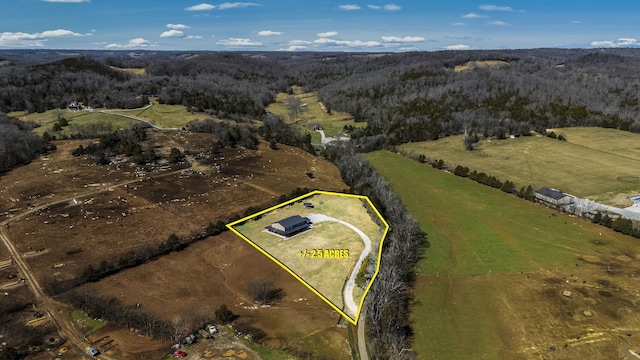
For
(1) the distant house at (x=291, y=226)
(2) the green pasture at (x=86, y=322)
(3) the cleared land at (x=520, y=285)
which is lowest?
(3) the cleared land at (x=520, y=285)

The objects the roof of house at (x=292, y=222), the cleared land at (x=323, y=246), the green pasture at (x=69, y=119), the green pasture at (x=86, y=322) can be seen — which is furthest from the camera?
the green pasture at (x=69, y=119)

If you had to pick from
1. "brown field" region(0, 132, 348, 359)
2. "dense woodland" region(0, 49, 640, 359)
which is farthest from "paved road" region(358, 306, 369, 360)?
"dense woodland" region(0, 49, 640, 359)

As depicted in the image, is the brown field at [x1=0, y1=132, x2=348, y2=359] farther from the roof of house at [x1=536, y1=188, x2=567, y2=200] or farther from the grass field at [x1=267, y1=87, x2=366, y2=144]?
the grass field at [x1=267, y1=87, x2=366, y2=144]

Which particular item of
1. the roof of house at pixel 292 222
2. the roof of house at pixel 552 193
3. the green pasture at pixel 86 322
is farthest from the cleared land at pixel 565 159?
the green pasture at pixel 86 322

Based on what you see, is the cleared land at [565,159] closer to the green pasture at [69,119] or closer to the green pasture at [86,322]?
the green pasture at [86,322]

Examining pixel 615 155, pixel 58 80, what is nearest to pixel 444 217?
pixel 615 155

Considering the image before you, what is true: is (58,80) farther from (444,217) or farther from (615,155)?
(615,155)
